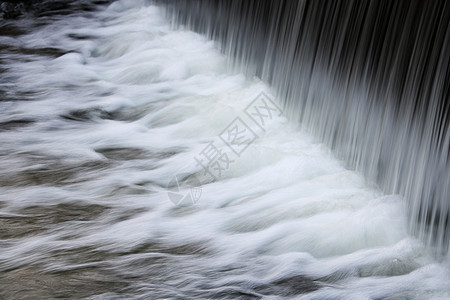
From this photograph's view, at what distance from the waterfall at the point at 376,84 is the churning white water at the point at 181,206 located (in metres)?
0.09

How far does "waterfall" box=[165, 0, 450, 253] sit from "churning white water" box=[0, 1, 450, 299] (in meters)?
0.09

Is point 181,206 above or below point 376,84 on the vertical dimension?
below

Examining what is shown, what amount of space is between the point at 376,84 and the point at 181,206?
2.97 feet

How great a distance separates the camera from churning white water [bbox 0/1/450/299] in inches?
88.8

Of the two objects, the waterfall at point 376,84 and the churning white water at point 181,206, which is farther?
the waterfall at point 376,84

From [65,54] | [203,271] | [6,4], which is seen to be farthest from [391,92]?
[6,4]

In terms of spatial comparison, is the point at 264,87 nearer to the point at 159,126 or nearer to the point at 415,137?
the point at 159,126

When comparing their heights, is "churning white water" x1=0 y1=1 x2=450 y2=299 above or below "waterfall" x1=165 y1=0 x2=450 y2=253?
below

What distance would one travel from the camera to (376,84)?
2.84 m

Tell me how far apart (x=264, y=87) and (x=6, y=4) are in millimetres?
2993

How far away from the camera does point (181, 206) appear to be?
2777 millimetres

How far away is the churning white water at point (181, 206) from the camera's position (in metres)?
2.26

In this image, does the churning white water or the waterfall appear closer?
Result: the churning white water

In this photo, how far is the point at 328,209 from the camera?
2.67 metres
